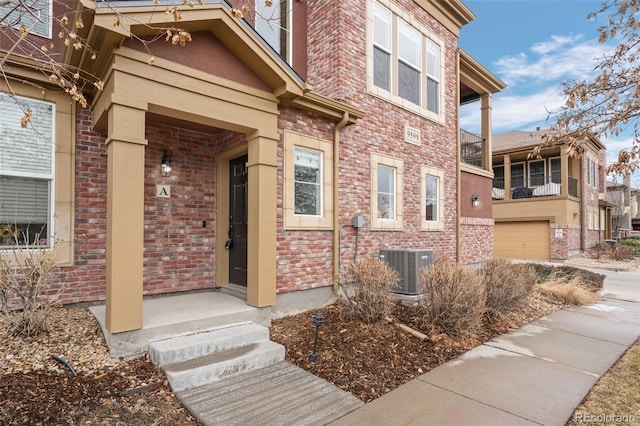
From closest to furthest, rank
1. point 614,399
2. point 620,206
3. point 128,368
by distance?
point 614,399 < point 128,368 < point 620,206

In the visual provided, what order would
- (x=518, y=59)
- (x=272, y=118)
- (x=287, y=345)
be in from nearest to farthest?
(x=287, y=345) → (x=272, y=118) → (x=518, y=59)

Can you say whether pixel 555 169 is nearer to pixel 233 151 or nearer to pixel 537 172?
pixel 537 172

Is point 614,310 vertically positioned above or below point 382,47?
below

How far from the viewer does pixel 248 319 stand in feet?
17.1

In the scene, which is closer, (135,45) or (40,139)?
(135,45)

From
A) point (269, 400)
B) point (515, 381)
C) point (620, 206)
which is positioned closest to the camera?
point (269, 400)

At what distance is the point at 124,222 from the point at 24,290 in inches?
64.7

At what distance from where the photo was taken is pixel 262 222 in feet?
18.0

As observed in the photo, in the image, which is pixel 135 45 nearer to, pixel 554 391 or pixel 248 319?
pixel 248 319

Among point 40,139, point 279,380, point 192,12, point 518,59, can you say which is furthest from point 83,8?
point 518,59

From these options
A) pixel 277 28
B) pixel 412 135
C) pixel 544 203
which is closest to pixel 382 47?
pixel 412 135

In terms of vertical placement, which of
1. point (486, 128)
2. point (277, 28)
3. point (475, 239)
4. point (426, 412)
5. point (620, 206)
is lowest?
point (426, 412)

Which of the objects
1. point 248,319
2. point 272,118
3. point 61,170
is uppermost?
point 272,118

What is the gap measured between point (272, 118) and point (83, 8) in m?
2.70
